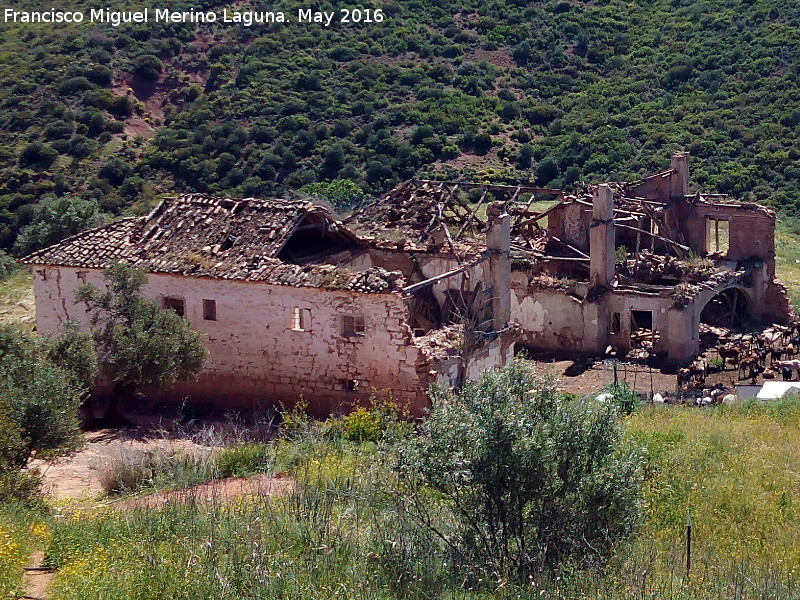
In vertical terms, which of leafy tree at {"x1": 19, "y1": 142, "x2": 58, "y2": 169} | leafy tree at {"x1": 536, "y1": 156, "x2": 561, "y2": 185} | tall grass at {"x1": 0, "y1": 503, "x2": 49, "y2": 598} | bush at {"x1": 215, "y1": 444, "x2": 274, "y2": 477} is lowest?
bush at {"x1": 215, "y1": 444, "x2": 274, "y2": 477}

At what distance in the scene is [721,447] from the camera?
1995cm

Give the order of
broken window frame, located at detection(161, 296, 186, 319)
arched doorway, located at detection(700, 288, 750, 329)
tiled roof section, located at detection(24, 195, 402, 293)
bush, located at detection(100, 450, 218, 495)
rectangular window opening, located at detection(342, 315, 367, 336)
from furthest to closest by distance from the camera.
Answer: arched doorway, located at detection(700, 288, 750, 329) < broken window frame, located at detection(161, 296, 186, 319) < tiled roof section, located at detection(24, 195, 402, 293) < rectangular window opening, located at detection(342, 315, 367, 336) < bush, located at detection(100, 450, 218, 495)

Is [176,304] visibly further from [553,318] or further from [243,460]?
[553,318]

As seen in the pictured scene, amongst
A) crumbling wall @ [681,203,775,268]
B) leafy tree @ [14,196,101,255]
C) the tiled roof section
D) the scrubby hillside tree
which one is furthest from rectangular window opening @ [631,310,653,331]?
the scrubby hillside tree

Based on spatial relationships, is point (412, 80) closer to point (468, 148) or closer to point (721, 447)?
point (468, 148)

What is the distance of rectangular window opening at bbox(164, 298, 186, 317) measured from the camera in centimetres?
2622

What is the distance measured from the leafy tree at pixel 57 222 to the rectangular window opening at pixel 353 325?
17.9m

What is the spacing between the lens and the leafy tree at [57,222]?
40.0m

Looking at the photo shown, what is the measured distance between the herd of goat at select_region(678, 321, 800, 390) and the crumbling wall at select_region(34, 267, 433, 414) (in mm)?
10820

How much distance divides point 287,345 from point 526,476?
12.4 metres

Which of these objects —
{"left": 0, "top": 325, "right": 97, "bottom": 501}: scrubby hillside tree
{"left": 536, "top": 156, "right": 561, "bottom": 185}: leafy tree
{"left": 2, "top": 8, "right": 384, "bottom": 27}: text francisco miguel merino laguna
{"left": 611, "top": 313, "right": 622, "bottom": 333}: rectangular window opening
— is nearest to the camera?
{"left": 0, "top": 325, "right": 97, "bottom": 501}: scrubby hillside tree

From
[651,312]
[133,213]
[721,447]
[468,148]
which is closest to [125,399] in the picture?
[721,447]

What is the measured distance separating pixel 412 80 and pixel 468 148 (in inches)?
255

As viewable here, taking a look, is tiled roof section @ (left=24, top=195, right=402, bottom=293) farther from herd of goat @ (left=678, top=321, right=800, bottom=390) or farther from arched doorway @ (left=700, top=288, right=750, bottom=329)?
arched doorway @ (left=700, top=288, right=750, bottom=329)
